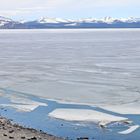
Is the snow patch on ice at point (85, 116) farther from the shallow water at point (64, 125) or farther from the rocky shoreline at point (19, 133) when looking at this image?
the rocky shoreline at point (19, 133)

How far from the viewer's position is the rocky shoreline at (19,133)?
1331 centimetres

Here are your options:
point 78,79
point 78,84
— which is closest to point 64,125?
point 78,84

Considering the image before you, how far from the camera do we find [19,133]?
1395cm

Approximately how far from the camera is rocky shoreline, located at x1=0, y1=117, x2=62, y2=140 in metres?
13.3

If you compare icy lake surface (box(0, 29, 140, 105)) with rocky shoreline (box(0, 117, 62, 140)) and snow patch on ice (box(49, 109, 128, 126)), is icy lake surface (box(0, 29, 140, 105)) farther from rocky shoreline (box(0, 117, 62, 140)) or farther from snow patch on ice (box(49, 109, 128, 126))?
rocky shoreline (box(0, 117, 62, 140))

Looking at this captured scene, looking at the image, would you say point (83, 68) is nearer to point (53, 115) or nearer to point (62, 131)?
point (53, 115)

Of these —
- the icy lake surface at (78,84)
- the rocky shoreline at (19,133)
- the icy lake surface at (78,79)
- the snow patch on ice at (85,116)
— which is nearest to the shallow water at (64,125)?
the icy lake surface at (78,84)

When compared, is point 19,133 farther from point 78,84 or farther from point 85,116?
point 78,84

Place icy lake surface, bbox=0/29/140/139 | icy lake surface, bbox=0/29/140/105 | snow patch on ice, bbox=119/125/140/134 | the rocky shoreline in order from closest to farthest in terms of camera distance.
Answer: the rocky shoreline → snow patch on ice, bbox=119/125/140/134 → icy lake surface, bbox=0/29/140/139 → icy lake surface, bbox=0/29/140/105

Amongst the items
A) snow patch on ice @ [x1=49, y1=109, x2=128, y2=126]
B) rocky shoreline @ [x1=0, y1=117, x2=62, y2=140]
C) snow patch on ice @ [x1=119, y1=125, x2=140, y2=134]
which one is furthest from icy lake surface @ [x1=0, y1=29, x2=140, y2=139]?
rocky shoreline @ [x1=0, y1=117, x2=62, y2=140]

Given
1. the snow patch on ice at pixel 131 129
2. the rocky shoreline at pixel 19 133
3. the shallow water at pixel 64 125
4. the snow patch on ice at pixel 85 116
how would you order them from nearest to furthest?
the rocky shoreline at pixel 19 133
the shallow water at pixel 64 125
the snow patch on ice at pixel 131 129
the snow patch on ice at pixel 85 116

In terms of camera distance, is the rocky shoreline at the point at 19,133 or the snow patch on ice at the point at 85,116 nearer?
the rocky shoreline at the point at 19,133

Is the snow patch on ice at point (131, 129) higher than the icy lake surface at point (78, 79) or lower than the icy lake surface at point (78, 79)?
higher

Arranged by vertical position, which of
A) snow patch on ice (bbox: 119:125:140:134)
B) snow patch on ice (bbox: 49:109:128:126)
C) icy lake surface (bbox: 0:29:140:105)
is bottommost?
icy lake surface (bbox: 0:29:140:105)
